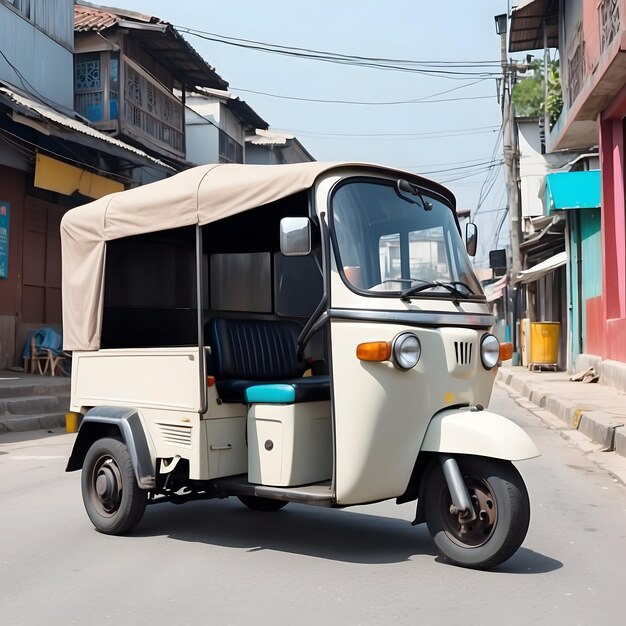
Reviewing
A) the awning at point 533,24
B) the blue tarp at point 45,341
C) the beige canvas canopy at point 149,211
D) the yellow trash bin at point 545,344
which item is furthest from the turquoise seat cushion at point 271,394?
the yellow trash bin at point 545,344

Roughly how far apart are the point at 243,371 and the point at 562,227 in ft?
62.9

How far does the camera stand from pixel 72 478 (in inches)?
333

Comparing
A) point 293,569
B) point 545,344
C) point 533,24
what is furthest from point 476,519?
point 533,24

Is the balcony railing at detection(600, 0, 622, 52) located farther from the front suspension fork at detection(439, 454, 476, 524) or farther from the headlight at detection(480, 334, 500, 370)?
the front suspension fork at detection(439, 454, 476, 524)

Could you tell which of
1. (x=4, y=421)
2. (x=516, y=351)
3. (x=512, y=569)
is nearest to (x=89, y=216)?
(x=512, y=569)

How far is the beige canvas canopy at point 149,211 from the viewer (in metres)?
5.25

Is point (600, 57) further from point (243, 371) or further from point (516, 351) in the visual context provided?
point (516, 351)

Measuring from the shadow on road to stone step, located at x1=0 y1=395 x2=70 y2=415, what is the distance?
687 centimetres

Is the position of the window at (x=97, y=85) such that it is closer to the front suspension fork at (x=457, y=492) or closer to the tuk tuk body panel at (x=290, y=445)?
the tuk tuk body panel at (x=290, y=445)

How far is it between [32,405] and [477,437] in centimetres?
1006

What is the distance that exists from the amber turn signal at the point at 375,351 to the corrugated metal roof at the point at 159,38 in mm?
18023

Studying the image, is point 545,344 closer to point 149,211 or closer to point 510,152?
point 510,152

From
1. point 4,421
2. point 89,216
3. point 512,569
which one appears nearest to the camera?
point 512,569

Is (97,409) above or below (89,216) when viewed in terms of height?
below
